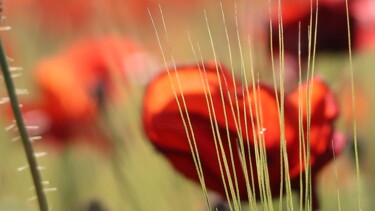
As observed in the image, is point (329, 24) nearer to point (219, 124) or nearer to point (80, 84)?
point (219, 124)

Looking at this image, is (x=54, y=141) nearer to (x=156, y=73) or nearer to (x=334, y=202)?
(x=156, y=73)

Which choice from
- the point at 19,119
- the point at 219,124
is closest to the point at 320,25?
the point at 219,124

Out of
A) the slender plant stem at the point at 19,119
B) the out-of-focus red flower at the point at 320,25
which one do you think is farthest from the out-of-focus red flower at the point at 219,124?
the slender plant stem at the point at 19,119

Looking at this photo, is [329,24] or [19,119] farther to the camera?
[329,24]

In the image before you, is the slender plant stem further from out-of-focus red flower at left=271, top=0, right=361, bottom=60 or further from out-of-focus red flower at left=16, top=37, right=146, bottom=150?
out-of-focus red flower at left=271, top=0, right=361, bottom=60

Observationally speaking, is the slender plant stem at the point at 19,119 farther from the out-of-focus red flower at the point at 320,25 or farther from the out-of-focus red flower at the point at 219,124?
the out-of-focus red flower at the point at 320,25

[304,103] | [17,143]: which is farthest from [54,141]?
[304,103]
